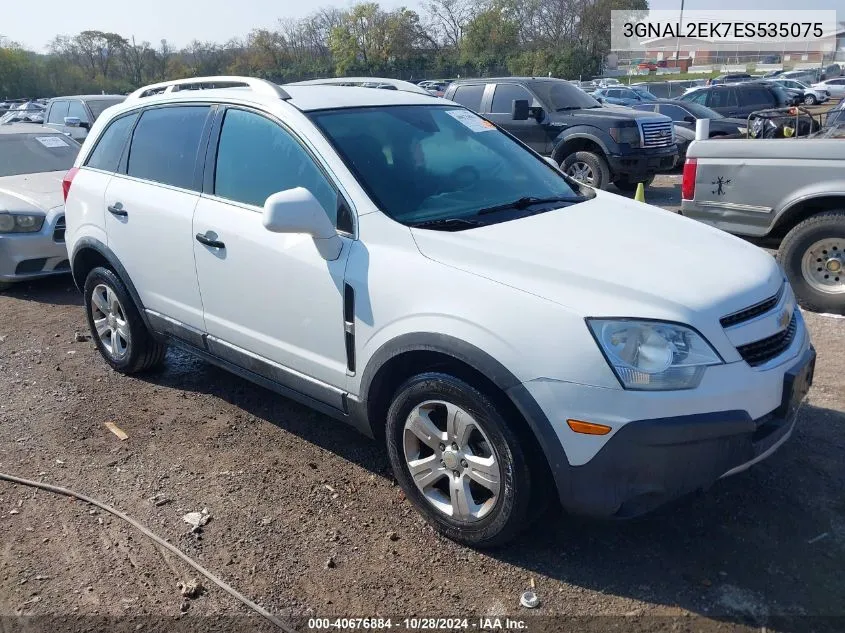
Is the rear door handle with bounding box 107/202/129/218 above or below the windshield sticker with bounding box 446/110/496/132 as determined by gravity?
below

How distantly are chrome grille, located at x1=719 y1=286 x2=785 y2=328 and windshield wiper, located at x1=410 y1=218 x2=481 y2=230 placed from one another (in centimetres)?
111

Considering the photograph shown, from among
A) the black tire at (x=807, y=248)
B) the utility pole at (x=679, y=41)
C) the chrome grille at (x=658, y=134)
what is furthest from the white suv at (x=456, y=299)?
the utility pole at (x=679, y=41)

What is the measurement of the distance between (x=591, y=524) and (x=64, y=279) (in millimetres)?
6686

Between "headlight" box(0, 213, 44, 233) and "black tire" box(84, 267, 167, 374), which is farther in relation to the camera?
"headlight" box(0, 213, 44, 233)

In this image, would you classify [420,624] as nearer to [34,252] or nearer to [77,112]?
[34,252]

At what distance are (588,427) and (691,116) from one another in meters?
15.4

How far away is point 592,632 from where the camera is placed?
2609 millimetres

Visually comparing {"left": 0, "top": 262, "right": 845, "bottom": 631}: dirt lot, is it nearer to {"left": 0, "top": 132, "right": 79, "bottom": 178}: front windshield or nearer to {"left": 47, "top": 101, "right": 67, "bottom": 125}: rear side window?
{"left": 0, "top": 132, "right": 79, "bottom": 178}: front windshield

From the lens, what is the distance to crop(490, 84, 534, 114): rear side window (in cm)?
→ 1180

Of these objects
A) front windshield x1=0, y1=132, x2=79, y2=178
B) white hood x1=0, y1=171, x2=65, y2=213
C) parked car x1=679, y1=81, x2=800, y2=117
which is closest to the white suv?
white hood x1=0, y1=171, x2=65, y2=213

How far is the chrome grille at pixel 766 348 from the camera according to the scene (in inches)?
107

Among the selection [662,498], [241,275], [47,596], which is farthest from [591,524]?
[47,596]

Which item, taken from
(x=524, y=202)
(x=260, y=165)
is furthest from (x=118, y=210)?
(x=524, y=202)

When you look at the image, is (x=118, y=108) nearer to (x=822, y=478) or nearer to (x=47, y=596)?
(x=47, y=596)
